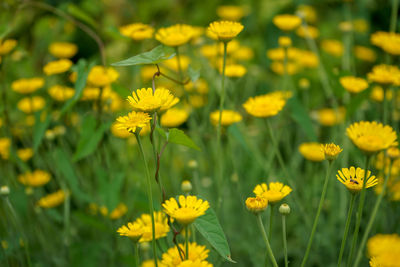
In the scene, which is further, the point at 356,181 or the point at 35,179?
the point at 35,179

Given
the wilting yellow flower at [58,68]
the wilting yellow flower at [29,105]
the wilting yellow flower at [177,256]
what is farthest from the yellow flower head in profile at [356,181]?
the wilting yellow flower at [29,105]

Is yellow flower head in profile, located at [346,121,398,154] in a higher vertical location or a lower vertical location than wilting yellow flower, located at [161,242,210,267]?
higher

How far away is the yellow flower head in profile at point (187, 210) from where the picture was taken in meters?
0.48

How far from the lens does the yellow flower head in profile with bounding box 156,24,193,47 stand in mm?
753

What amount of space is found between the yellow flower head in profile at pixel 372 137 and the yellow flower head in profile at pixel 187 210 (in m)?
0.21

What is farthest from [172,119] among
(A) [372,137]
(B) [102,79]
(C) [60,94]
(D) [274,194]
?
(A) [372,137]

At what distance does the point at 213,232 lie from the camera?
521mm

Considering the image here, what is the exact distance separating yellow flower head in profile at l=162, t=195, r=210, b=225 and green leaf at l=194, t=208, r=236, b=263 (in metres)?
0.03

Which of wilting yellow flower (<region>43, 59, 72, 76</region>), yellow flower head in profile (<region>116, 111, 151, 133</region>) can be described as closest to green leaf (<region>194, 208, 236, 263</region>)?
yellow flower head in profile (<region>116, 111, 151, 133</region>)

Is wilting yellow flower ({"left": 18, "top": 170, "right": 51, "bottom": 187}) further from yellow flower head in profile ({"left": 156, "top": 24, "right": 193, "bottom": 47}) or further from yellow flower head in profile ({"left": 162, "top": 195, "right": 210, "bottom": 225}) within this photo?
yellow flower head in profile ({"left": 162, "top": 195, "right": 210, "bottom": 225})

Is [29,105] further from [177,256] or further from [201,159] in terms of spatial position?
[177,256]

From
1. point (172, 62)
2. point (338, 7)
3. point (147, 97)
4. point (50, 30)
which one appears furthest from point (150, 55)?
point (338, 7)

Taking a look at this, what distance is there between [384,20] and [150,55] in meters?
1.50

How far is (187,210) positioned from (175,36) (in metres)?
0.39
